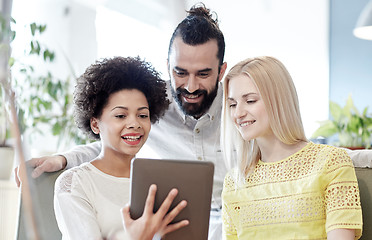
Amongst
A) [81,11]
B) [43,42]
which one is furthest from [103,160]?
[81,11]

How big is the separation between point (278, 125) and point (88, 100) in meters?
0.58

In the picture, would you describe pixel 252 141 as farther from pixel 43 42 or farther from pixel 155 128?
pixel 43 42

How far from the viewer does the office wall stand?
405 centimetres

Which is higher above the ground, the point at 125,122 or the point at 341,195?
the point at 125,122

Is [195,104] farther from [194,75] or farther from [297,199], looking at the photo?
[297,199]

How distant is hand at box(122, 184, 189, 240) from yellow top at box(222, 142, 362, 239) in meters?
0.38

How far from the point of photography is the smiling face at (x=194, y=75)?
1.84 m

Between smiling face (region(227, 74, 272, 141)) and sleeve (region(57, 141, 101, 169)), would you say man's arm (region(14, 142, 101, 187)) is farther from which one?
smiling face (region(227, 74, 272, 141))

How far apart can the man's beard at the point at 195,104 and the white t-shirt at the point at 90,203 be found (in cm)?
62

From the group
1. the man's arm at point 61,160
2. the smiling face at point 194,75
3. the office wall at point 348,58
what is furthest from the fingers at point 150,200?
the office wall at point 348,58

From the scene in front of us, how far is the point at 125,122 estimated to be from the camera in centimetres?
133

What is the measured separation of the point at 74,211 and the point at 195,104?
80 centimetres

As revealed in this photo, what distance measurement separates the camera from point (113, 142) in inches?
52.6

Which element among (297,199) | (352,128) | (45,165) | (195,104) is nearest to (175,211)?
(297,199)
